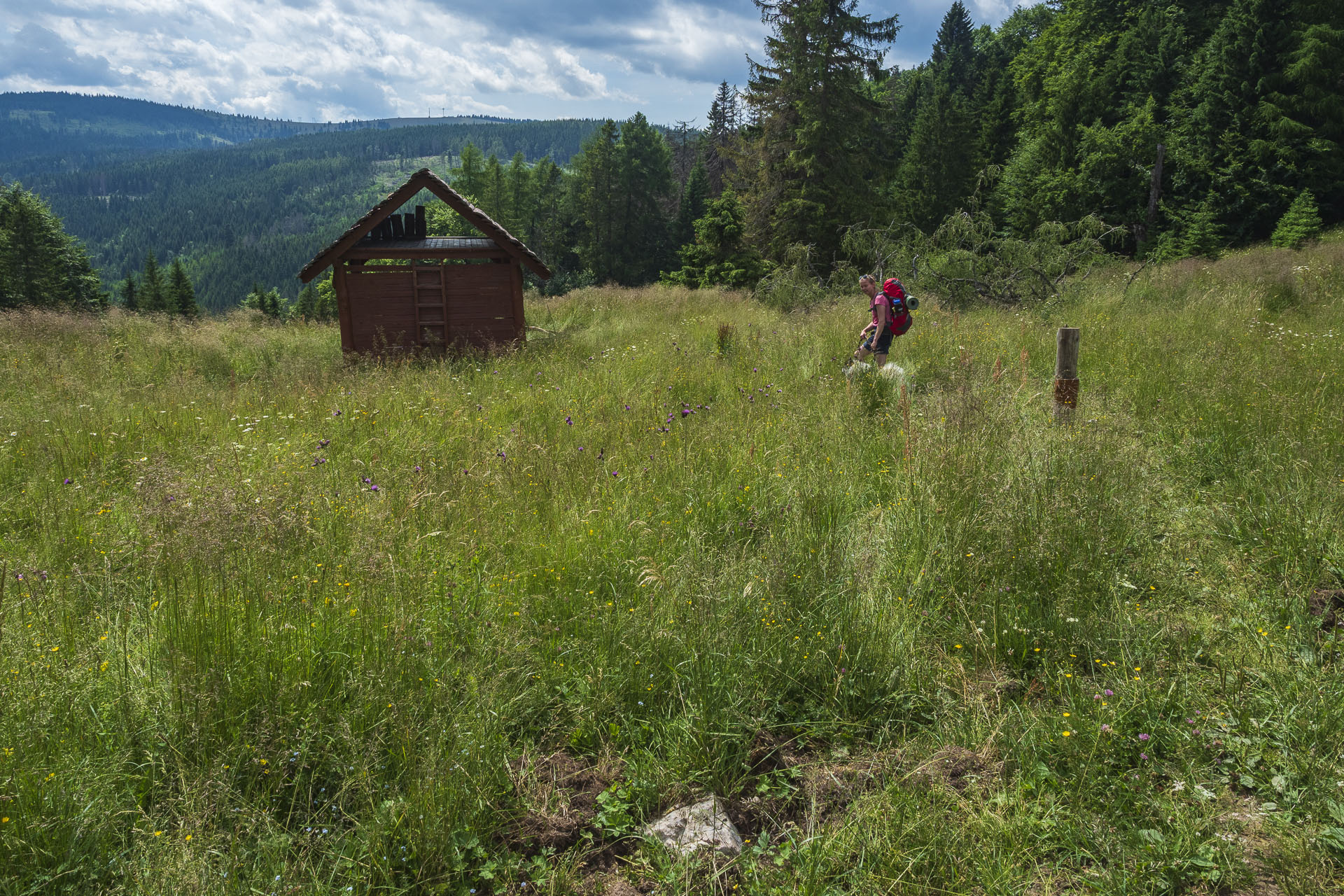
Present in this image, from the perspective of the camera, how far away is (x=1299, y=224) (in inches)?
986

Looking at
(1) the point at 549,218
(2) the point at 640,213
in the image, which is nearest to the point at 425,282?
(2) the point at 640,213

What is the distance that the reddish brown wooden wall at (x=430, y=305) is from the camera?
486 inches

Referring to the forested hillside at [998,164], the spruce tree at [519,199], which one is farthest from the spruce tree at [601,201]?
the spruce tree at [519,199]

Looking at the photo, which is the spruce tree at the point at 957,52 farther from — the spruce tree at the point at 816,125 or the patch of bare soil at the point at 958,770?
the patch of bare soil at the point at 958,770

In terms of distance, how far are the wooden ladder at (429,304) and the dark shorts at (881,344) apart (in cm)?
802

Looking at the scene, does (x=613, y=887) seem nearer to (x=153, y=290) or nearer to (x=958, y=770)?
(x=958, y=770)

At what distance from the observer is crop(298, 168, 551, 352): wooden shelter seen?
40.3 ft

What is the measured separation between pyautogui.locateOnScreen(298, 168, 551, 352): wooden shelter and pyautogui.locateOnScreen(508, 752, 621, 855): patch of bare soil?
35.2 ft

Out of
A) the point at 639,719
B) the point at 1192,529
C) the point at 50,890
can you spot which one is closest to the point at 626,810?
the point at 639,719

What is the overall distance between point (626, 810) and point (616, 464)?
295cm

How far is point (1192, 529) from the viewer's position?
14.3 ft

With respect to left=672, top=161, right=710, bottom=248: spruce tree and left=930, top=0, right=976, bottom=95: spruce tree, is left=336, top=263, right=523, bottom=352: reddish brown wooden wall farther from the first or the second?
left=930, top=0, right=976, bottom=95: spruce tree

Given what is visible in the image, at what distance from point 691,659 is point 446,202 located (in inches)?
468

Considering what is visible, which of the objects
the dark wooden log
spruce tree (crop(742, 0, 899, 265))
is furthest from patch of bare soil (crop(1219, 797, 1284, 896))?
the dark wooden log
